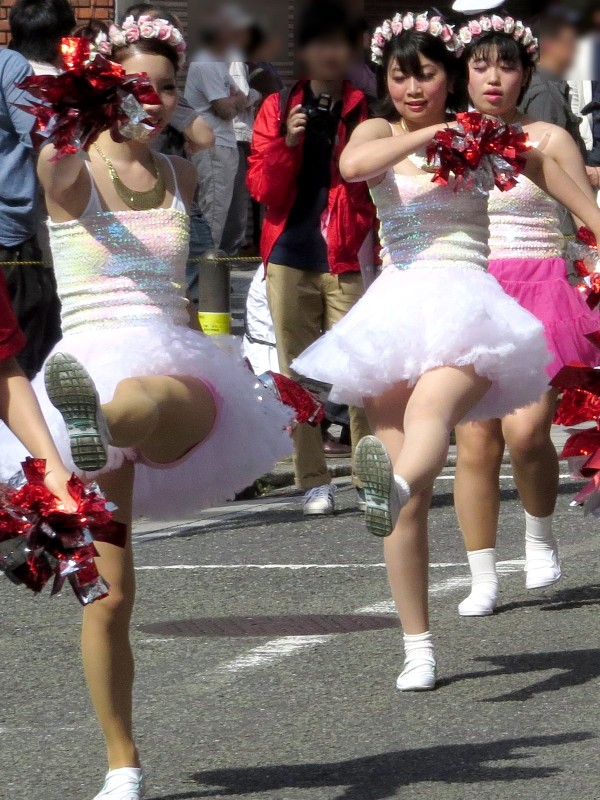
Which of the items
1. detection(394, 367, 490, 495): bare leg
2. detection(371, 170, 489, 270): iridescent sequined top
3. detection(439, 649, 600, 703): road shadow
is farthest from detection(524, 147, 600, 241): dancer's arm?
detection(439, 649, 600, 703): road shadow

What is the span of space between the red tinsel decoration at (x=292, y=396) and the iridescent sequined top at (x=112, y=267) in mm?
555

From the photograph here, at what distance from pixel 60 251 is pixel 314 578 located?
2922 millimetres

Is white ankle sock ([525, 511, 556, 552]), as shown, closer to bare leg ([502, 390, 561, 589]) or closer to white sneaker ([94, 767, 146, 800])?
bare leg ([502, 390, 561, 589])

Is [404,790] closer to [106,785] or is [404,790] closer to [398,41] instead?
[106,785]

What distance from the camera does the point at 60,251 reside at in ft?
12.2

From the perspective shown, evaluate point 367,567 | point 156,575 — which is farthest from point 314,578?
point 156,575

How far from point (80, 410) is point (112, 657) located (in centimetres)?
58

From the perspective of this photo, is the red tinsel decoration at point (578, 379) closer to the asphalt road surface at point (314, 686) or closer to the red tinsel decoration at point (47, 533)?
the asphalt road surface at point (314, 686)

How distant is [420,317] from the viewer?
4406 millimetres

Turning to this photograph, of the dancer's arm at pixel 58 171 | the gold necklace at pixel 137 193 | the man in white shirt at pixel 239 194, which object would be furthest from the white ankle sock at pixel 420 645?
the man in white shirt at pixel 239 194

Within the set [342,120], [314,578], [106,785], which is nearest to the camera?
[106,785]

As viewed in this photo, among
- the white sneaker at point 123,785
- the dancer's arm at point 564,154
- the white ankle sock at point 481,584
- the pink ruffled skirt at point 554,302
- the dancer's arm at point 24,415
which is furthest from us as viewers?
the pink ruffled skirt at point 554,302

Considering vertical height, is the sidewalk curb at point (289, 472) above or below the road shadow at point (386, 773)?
below

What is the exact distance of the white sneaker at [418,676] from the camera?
14.4ft
